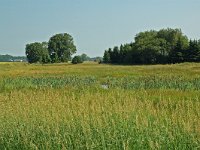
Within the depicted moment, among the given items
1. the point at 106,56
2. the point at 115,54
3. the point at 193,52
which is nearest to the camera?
the point at 193,52

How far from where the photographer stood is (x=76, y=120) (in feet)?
29.0

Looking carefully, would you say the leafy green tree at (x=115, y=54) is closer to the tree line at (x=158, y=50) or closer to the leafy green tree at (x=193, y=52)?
the tree line at (x=158, y=50)

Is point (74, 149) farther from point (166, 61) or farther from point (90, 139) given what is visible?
point (166, 61)

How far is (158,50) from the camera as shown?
324 feet

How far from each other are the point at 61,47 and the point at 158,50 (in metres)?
65.3

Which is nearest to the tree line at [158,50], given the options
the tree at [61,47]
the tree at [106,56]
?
the tree at [106,56]

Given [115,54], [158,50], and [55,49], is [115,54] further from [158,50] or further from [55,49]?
[55,49]

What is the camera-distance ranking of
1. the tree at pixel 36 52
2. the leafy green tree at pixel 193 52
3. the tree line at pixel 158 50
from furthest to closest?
the tree at pixel 36 52, the tree line at pixel 158 50, the leafy green tree at pixel 193 52

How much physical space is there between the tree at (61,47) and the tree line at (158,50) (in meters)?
35.5

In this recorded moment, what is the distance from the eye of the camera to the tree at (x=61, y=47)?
158 metres

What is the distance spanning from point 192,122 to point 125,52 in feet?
348

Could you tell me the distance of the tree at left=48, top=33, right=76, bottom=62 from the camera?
518 ft

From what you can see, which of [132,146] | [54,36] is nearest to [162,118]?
[132,146]

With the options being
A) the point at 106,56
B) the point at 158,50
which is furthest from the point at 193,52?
the point at 106,56
